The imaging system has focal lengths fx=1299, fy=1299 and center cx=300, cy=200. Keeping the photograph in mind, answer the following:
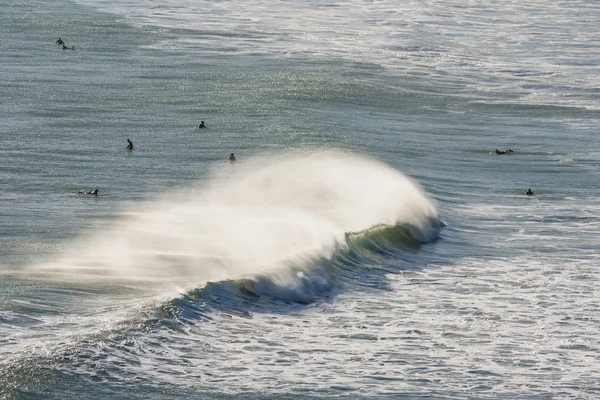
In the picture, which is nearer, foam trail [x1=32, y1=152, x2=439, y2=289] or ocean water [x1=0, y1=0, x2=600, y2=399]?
ocean water [x1=0, y1=0, x2=600, y2=399]

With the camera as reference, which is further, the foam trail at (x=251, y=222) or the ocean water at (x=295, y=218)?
the foam trail at (x=251, y=222)

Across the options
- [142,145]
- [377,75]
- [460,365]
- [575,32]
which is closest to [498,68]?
[377,75]

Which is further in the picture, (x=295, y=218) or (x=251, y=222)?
(x=295, y=218)

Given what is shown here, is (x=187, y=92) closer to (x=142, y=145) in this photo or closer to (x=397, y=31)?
(x=142, y=145)
